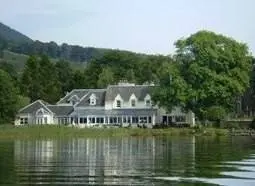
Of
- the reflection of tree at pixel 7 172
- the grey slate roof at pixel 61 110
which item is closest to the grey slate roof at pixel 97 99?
the grey slate roof at pixel 61 110

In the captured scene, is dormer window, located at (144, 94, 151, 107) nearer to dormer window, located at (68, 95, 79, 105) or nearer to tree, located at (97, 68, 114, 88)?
dormer window, located at (68, 95, 79, 105)

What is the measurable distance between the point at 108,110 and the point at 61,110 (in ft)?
29.9

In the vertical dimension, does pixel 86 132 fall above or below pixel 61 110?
below

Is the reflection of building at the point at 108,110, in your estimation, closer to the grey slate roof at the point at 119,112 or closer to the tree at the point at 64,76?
the grey slate roof at the point at 119,112

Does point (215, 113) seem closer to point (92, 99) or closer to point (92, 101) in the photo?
point (92, 101)

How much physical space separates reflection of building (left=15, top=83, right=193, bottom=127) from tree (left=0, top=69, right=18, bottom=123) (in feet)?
21.9

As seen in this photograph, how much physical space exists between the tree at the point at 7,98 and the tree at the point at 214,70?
2681cm

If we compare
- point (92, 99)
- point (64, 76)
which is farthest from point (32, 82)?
point (92, 99)

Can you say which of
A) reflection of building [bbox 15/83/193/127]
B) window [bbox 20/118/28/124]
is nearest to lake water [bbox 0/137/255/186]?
reflection of building [bbox 15/83/193/127]

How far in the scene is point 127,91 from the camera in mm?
110000

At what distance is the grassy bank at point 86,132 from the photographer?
8155cm

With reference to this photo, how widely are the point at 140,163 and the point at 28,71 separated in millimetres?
97065

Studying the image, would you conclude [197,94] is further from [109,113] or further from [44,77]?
[44,77]

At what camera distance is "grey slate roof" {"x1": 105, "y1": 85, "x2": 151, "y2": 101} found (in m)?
109
